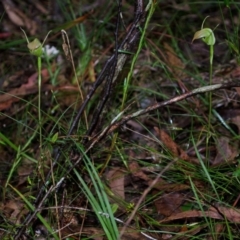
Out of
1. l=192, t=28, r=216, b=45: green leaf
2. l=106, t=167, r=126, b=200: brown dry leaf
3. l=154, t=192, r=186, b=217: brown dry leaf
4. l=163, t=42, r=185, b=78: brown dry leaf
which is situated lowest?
l=106, t=167, r=126, b=200: brown dry leaf

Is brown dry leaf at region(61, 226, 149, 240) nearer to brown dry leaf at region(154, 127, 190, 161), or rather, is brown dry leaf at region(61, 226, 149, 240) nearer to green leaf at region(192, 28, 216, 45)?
brown dry leaf at region(154, 127, 190, 161)

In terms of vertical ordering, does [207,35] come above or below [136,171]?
above

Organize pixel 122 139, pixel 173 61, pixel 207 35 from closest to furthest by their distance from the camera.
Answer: pixel 207 35 < pixel 122 139 < pixel 173 61

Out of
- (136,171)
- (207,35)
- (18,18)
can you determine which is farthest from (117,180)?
(18,18)

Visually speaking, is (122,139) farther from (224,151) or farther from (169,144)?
(224,151)

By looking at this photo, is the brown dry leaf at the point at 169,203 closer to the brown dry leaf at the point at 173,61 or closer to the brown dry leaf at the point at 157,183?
the brown dry leaf at the point at 157,183

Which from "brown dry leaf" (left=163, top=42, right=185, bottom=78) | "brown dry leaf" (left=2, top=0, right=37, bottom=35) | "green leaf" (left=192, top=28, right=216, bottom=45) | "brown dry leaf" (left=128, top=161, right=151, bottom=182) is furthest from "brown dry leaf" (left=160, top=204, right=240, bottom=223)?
A: "brown dry leaf" (left=2, top=0, right=37, bottom=35)

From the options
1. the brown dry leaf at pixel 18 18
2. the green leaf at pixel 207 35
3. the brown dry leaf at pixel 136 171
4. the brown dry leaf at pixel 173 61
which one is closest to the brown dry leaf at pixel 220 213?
the brown dry leaf at pixel 136 171
